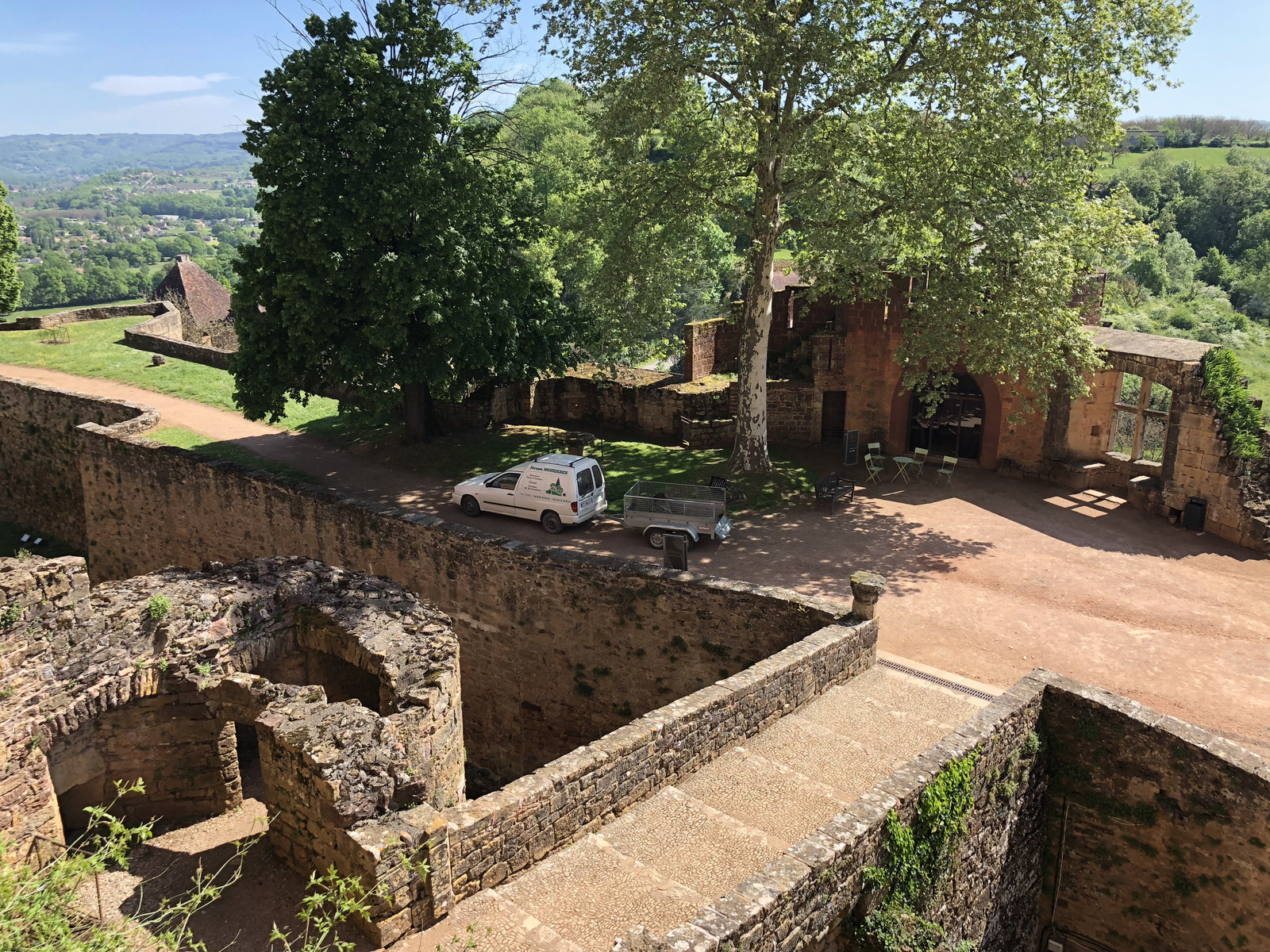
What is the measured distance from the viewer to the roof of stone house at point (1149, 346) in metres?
18.7

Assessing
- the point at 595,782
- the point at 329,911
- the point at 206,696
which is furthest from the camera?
the point at 206,696

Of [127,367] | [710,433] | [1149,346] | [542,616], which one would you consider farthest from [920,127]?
[127,367]

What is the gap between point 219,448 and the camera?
24156 millimetres

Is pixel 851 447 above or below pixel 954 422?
below

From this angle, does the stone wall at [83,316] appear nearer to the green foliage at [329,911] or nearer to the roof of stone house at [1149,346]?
the roof of stone house at [1149,346]

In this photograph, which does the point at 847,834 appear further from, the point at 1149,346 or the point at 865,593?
the point at 1149,346

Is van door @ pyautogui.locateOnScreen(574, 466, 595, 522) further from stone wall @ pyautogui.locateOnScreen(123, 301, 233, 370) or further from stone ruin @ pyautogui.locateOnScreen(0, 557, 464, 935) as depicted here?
stone wall @ pyautogui.locateOnScreen(123, 301, 233, 370)

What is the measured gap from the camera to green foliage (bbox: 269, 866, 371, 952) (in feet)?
21.2

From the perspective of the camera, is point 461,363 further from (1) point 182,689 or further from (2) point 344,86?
(1) point 182,689

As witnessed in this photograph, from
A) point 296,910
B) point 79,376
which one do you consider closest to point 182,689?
point 296,910

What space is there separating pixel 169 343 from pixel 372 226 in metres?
19.3

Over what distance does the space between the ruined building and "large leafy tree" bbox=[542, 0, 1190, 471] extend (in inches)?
371

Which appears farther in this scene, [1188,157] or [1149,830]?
[1188,157]

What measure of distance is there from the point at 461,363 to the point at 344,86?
619cm
